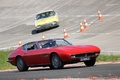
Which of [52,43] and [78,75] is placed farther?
[52,43]

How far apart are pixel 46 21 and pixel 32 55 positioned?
73.6 feet

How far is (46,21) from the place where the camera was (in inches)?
1636

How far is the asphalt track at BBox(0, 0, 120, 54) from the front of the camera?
32.9m

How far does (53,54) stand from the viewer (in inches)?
709

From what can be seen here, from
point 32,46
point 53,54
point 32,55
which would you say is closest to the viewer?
point 53,54

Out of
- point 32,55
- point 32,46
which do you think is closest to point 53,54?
point 32,55

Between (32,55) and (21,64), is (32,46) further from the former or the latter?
(21,64)

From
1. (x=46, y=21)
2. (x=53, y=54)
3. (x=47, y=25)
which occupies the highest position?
(x=46, y=21)

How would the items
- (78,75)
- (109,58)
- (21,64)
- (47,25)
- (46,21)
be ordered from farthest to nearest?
(46,21), (47,25), (109,58), (21,64), (78,75)

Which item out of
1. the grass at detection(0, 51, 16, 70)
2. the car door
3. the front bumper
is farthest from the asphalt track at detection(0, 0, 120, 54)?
the car door

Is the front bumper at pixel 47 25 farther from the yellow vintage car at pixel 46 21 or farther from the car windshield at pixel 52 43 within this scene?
the car windshield at pixel 52 43

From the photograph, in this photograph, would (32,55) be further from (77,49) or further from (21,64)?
(77,49)

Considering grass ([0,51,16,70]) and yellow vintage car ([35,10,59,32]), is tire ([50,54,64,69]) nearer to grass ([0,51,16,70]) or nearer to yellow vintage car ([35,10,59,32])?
grass ([0,51,16,70])

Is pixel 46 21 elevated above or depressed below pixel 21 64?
above
